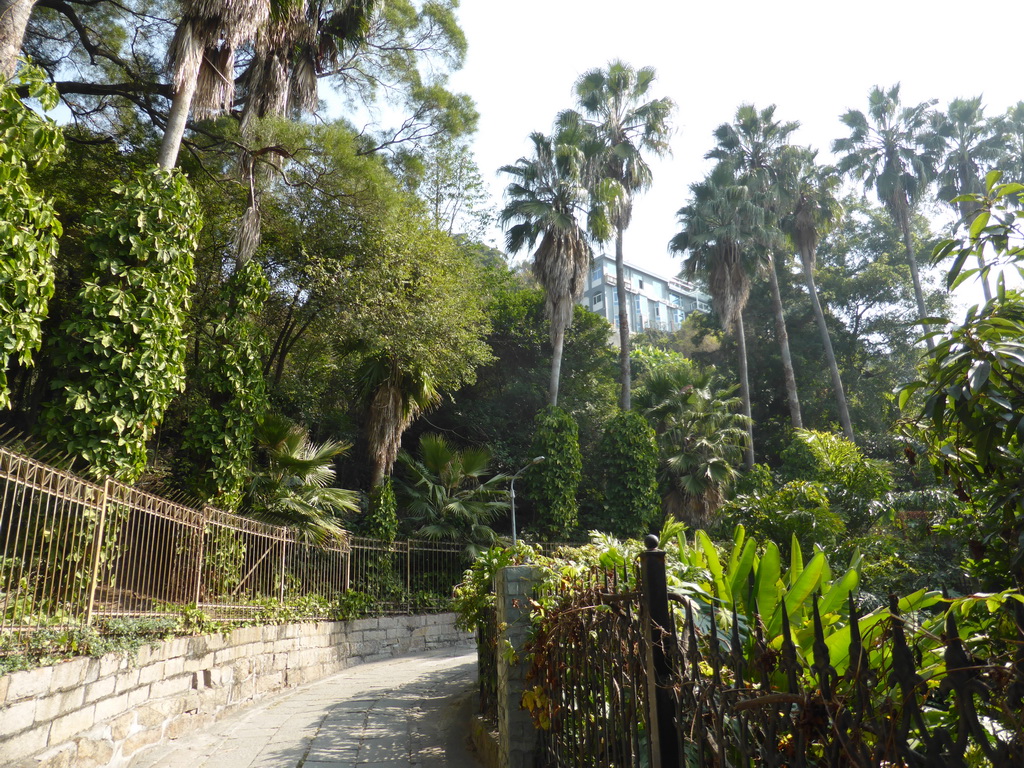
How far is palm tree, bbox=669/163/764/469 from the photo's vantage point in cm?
2672

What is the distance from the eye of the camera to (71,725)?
18.2 ft

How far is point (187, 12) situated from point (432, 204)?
606 inches

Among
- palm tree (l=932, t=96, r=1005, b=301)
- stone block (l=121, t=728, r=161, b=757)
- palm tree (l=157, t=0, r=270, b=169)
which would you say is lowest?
stone block (l=121, t=728, r=161, b=757)

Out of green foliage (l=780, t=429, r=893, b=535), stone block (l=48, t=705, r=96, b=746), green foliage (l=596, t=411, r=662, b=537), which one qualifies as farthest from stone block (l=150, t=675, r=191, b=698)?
green foliage (l=596, t=411, r=662, b=537)

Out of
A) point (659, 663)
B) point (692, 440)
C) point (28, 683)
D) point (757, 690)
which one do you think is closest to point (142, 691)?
point (28, 683)

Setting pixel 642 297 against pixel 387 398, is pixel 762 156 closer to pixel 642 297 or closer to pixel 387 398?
pixel 387 398

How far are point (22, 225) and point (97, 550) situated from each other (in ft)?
9.75

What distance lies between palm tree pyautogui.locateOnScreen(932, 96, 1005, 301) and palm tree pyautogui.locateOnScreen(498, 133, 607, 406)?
16.2 m

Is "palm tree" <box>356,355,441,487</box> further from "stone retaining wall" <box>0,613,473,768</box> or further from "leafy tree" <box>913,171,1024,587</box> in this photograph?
"leafy tree" <box>913,171,1024,587</box>

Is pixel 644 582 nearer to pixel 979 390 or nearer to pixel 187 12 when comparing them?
pixel 979 390

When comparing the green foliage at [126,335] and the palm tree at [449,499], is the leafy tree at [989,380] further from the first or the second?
the palm tree at [449,499]

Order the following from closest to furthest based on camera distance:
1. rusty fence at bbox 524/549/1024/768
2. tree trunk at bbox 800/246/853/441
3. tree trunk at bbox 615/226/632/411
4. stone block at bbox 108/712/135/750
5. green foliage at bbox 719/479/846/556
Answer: rusty fence at bbox 524/549/1024/768 < stone block at bbox 108/712/135/750 < green foliage at bbox 719/479/846/556 < tree trunk at bbox 615/226/632/411 < tree trunk at bbox 800/246/853/441

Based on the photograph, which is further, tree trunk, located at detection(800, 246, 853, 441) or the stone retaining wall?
tree trunk, located at detection(800, 246, 853, 441)

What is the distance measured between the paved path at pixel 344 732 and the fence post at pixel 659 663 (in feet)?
15.7
